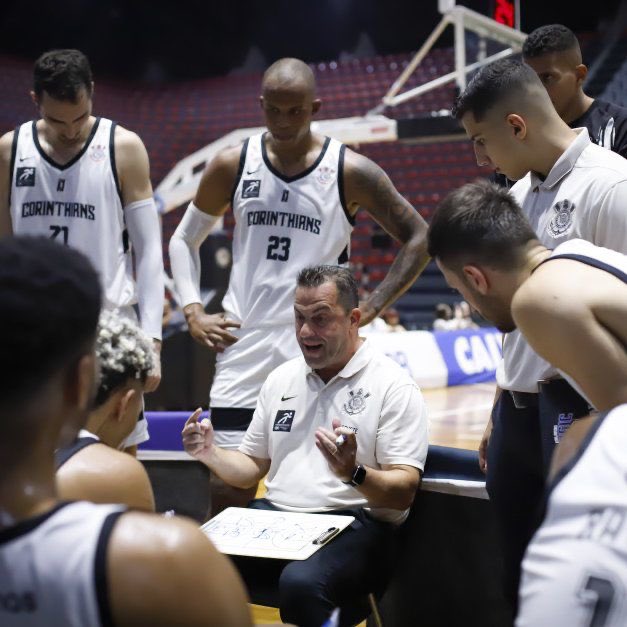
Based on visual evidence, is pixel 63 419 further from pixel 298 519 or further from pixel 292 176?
pixel 292 176

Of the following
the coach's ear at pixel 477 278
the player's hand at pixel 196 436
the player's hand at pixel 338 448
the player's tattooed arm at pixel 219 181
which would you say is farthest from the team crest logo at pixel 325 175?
the coach's ear at pixel 477 278

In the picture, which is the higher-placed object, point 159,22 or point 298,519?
point 159,22

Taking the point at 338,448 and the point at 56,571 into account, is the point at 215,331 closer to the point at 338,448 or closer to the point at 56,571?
the point at 338,448

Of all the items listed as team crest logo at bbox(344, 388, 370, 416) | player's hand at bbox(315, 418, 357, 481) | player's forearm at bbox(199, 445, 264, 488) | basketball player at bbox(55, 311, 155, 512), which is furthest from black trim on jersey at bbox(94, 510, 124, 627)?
team crest logo at bbox(344, 388, 370, 416)

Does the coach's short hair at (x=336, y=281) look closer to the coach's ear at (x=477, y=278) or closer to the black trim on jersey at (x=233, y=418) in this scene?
the black trim on jersey at (x=233, y=418)

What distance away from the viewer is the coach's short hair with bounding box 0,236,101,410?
1141mm

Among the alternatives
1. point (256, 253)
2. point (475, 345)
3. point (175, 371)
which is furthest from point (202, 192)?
point (475, 345)

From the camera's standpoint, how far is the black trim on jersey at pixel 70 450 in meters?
1.71

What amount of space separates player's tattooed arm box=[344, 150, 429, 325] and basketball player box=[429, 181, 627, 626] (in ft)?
4.31

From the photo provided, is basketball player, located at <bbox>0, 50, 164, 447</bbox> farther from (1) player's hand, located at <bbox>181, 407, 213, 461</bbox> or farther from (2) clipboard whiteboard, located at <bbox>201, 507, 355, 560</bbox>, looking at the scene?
(2) clipboard whiteboard, located at <bbox>201, 507, 355, 560</bbox>

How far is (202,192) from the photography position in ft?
12.6

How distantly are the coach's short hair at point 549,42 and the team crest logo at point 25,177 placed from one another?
1.92 meters

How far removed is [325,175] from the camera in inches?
144

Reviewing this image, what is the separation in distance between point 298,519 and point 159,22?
68.1 feet
